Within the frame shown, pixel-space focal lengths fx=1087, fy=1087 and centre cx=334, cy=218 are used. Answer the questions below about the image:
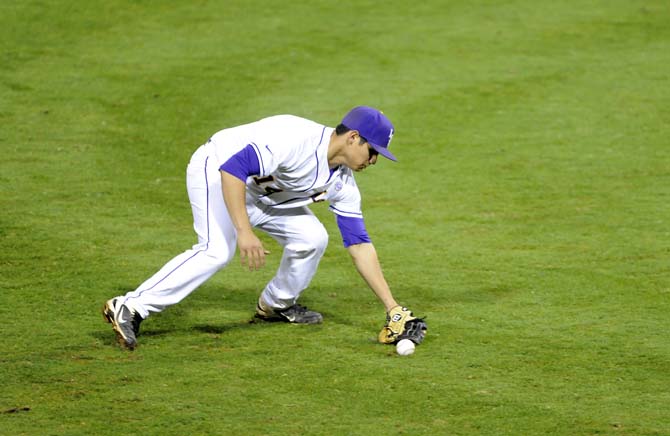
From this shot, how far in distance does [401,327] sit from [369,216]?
140 inches

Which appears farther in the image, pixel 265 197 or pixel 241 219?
pixel 265 197

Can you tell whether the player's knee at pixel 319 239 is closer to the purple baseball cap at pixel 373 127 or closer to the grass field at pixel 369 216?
the grass field at pixel 369 216

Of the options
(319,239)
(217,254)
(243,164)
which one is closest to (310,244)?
(319,239)

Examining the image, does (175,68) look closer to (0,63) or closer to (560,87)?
(0,63)

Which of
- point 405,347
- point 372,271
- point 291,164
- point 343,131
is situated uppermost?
point 343,131

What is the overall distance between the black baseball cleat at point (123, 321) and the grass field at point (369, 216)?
0.11 meters

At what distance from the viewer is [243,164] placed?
6289 mm

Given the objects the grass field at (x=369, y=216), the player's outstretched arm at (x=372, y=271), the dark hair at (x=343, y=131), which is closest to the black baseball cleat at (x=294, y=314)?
the grass field at (x=369, y=216)

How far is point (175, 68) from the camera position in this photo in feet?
48.7

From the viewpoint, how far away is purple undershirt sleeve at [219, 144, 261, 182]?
627cm

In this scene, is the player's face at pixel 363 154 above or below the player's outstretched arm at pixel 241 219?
above

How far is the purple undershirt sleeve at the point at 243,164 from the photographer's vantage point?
20.6ft

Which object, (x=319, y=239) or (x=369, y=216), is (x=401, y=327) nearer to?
(x=319, y=239)

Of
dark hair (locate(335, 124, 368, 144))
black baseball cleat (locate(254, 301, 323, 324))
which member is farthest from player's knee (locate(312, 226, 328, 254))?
dark hair (locate(335, 124, 368, 144))
